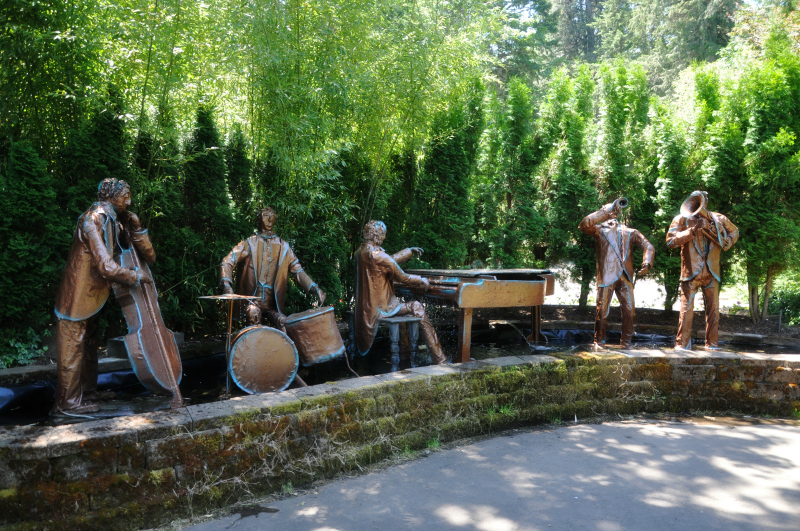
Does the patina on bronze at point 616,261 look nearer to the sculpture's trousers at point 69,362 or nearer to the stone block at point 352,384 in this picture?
the stone block at point 352,384

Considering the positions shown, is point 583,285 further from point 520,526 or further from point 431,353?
point 520,526

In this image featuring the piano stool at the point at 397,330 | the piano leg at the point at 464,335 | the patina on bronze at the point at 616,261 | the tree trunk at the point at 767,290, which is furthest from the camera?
the tree trunk at the point at 767,290

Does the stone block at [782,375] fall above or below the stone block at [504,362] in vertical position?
below

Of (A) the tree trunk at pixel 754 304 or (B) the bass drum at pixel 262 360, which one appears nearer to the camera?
(B) the bass drum at pixel 262 360

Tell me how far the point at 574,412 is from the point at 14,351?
4696 millimetres

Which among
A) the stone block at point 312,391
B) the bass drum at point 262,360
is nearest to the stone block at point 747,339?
the stone block at point 312,391

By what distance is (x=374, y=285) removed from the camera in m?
5.09

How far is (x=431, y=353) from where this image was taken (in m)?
5.09

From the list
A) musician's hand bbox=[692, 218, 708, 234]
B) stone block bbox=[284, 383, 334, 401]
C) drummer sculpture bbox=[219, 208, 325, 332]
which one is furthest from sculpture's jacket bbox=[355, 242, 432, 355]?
musician's hand bbox=[692, 218, 708, 234]

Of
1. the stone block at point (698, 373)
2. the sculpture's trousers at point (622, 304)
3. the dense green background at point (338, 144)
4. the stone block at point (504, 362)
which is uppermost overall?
the dense green background at point (338, 144)

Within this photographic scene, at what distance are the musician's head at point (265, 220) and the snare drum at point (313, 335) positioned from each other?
0.82 metres

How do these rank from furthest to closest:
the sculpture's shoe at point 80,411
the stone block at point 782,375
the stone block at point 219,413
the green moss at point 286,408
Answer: the stone block at point 782,375 < the sculpture's shoe at point 80,411 < the green moss at point 286,408 < the stone block at point 219,413

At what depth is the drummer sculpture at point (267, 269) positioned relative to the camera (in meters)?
4.58

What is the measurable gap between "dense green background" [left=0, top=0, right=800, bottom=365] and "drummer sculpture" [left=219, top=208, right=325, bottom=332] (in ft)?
2.62
